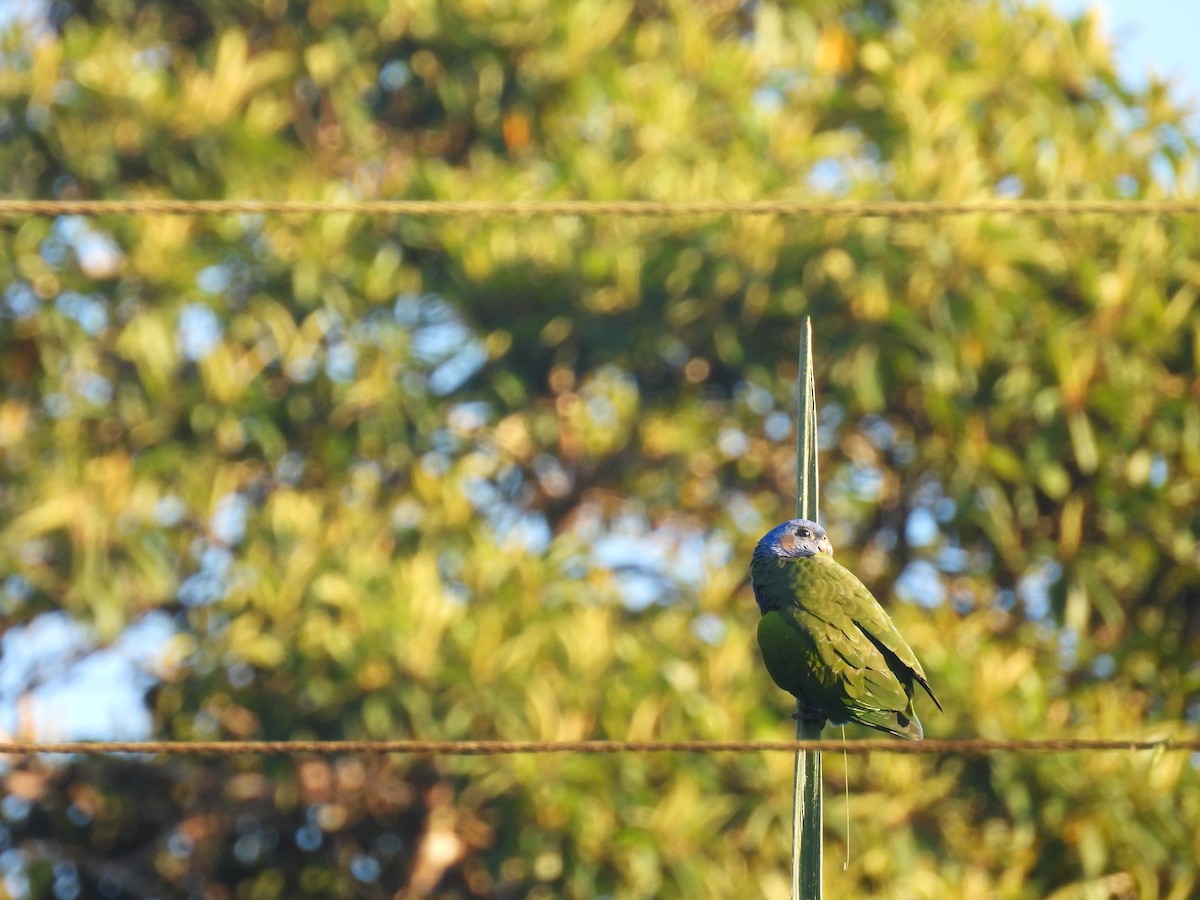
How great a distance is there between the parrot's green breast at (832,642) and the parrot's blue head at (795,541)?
0.5 inches

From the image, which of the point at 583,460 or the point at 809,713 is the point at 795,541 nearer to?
the point at 809,713

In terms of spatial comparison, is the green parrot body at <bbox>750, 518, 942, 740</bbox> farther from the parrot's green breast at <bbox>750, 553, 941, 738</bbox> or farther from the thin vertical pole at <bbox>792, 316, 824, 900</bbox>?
the thin vertical pole at <bbox>792, 316, 824, 900</bbox>

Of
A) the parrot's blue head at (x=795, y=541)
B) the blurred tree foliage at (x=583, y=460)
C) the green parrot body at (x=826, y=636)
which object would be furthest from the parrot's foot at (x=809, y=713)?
the blurred tree foliage at (x=583, y=460)

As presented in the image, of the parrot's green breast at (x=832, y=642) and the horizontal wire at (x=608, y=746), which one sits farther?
the parrot's green breast at (x=832, y=642)

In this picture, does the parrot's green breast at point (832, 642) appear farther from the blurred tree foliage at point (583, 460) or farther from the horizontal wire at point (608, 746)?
the blurred tree foliage at point (583, 460)

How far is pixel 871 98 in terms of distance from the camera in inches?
343

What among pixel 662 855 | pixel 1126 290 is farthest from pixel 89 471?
pixel 1126 290

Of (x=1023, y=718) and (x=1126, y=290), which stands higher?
(x=1126, y=290)

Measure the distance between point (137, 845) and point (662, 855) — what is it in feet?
9.09

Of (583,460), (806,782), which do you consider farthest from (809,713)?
(583,460)

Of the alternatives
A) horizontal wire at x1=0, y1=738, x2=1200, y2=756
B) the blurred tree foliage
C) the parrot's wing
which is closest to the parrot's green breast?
the parrot's wing

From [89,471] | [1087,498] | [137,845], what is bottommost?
[137,845]

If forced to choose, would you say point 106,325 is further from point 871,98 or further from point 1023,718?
point 1023,718

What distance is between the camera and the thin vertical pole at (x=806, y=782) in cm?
291
